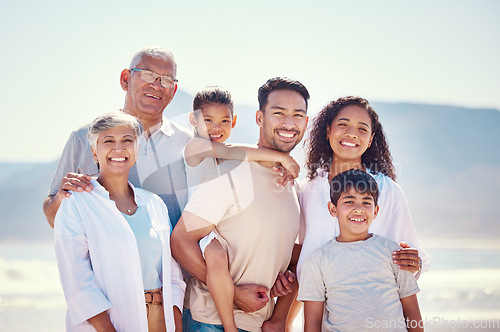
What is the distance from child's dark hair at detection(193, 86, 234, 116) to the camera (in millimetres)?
4023

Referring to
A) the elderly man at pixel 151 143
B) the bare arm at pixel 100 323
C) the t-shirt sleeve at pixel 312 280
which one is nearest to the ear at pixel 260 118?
the elderly man at pixel 151 143

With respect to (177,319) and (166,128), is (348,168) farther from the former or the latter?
(177,319)

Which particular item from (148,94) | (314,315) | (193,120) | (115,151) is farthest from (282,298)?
(148,94)

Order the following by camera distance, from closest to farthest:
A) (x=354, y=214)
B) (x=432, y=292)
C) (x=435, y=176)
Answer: (x=354, y=214) < (x=432, y=292) < (x=435, y=176)

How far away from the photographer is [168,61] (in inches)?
154

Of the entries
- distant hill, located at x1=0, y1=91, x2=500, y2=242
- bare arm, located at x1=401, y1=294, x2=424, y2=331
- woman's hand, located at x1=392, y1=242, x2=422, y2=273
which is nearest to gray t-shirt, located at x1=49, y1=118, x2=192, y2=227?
woman's hand, located at x1=392, y1=242, x2=422, y2=273

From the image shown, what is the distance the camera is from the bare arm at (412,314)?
2.82 metres

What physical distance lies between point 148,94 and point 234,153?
0.97m

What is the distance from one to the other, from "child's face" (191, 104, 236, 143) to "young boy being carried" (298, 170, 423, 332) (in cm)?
136

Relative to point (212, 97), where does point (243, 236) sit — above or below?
below

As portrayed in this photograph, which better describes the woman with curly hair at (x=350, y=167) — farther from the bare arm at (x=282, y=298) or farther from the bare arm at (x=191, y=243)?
the bare arm at (x=191, y=243)

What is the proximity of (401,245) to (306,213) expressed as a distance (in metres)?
0.72

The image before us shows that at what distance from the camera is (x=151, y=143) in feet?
12.1

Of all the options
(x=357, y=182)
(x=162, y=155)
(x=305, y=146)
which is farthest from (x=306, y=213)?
(x=162, y=155)
